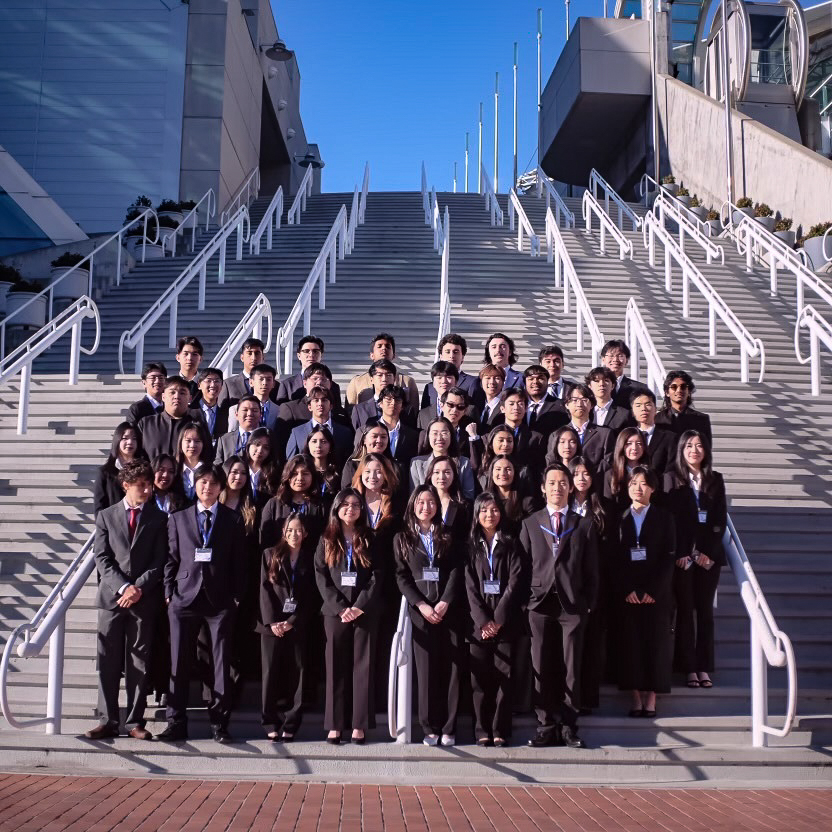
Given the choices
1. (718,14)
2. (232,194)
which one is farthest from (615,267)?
(718,14)

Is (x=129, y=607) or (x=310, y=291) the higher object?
(x=310, y=291)

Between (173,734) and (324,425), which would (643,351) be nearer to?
(324,425)

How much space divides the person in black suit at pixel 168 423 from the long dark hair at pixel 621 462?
3.13m

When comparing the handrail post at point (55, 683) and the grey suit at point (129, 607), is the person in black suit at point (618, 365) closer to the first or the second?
the grey suit at point (129, 607)

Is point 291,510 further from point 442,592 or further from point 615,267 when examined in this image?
point 615,267

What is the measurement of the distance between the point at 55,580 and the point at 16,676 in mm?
936

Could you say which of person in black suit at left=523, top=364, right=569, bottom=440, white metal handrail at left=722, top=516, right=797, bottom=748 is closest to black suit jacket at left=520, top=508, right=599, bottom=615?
white metal handrail at left=722, top=516, right=797, bottom=748

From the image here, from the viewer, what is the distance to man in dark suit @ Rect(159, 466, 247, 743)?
6004mm

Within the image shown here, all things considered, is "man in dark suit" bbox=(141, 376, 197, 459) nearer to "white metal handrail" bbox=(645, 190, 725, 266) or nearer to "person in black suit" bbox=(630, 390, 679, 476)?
"person in black suit" bbox=(630, 390, 679, 476)

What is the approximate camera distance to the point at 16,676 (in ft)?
21.7

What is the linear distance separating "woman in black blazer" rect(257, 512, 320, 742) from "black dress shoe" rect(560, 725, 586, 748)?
5.25 ft

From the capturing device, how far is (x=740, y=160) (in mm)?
22531

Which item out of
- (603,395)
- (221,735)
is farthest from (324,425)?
(221,735)

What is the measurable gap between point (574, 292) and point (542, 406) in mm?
6449
